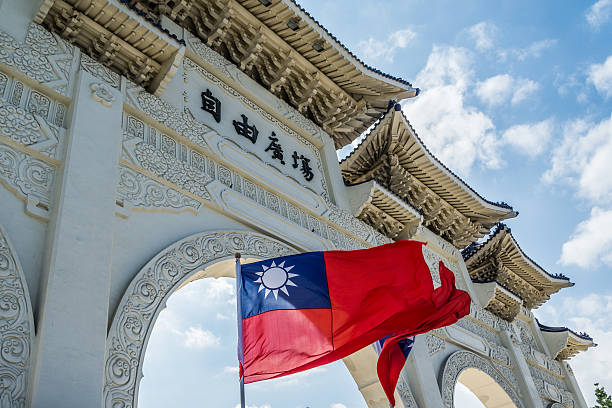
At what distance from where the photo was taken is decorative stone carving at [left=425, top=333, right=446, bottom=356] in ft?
23.0

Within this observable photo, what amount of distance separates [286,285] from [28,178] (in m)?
2.01

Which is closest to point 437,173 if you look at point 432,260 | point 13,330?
point 432,260

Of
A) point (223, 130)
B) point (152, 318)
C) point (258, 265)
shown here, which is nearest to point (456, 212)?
point (223, 130)

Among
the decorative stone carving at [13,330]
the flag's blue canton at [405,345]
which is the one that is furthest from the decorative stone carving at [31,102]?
the flag's blue canton at [405,345]

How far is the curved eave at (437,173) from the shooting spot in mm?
8273

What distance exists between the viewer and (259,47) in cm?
689

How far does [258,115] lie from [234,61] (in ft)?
2.48

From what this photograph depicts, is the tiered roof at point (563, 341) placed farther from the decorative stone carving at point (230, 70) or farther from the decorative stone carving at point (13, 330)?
the decorative stone carving at point (13, 330)

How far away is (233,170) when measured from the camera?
18.7 feet

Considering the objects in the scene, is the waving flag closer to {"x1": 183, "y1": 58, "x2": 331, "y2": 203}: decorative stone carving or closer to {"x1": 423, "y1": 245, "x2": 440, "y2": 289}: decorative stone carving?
{"x1": 183, "y1": 58, "x2": 331, "y2": 203}: decorative stone carving

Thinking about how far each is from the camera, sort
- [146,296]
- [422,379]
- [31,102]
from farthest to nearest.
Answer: [422,379] → [31,102] → [146,296]

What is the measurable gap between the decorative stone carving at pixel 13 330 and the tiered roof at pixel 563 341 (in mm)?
10283

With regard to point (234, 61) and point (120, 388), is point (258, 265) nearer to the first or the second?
point (120, 388)

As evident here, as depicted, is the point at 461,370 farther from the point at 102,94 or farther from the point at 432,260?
the point at 102,94
